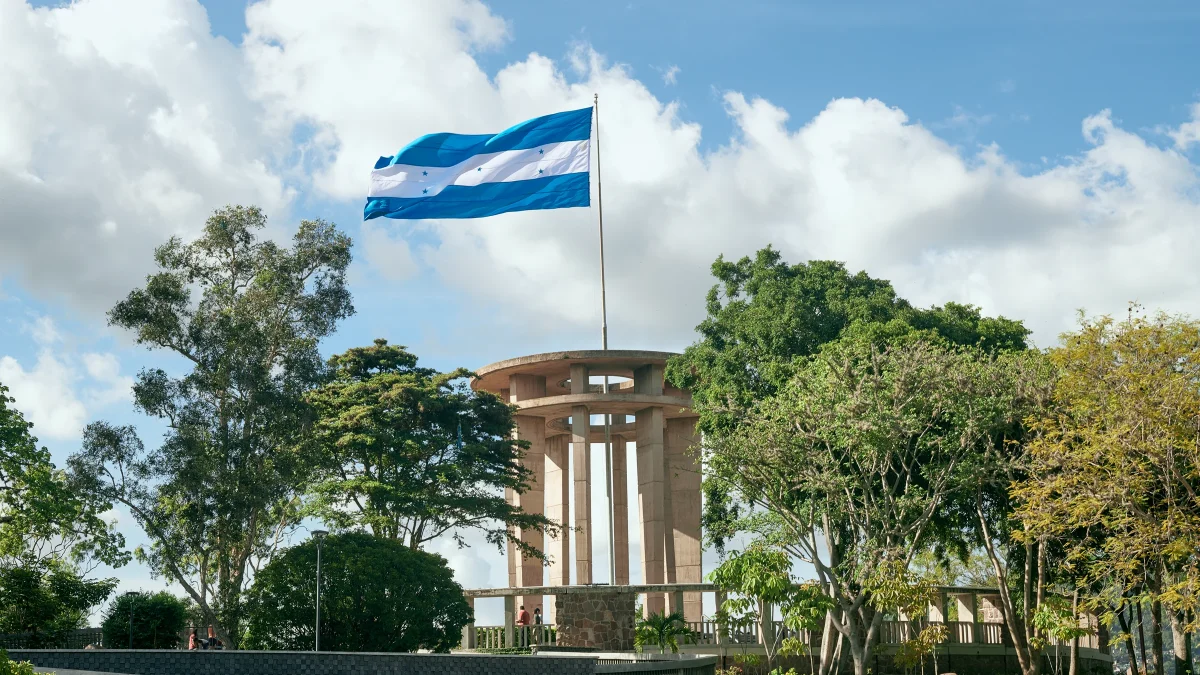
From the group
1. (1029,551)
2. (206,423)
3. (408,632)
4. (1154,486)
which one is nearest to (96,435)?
(206,423)

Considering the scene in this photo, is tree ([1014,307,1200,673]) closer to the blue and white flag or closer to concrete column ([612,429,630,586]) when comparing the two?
the blue and white flag

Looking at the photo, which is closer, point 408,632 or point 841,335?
point 408,632

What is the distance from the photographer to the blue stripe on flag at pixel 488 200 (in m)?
29.0

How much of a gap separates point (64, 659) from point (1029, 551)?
2008cm

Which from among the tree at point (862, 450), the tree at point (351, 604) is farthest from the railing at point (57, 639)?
the tree at point (862, 450)

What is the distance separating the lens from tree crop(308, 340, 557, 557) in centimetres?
3575

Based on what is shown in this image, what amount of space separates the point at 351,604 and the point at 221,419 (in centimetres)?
687

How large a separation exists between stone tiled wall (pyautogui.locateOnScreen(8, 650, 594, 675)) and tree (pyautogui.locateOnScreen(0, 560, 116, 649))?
9050mm

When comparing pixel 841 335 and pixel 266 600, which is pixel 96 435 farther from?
pixel 841 335

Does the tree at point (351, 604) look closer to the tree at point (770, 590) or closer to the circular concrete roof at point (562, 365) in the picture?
the tree at point (770, 590)

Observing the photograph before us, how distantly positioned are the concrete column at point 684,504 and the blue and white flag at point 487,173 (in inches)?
628

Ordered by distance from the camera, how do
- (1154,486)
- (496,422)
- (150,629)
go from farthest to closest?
1. (496,422)
2. (150,629)
3. (1154,486)

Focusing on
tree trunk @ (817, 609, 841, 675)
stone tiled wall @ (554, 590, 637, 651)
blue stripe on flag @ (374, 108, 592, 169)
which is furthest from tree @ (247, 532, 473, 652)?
blue stripe on flag @ (374, 108, 592, 169)

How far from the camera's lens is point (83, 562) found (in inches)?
1335
